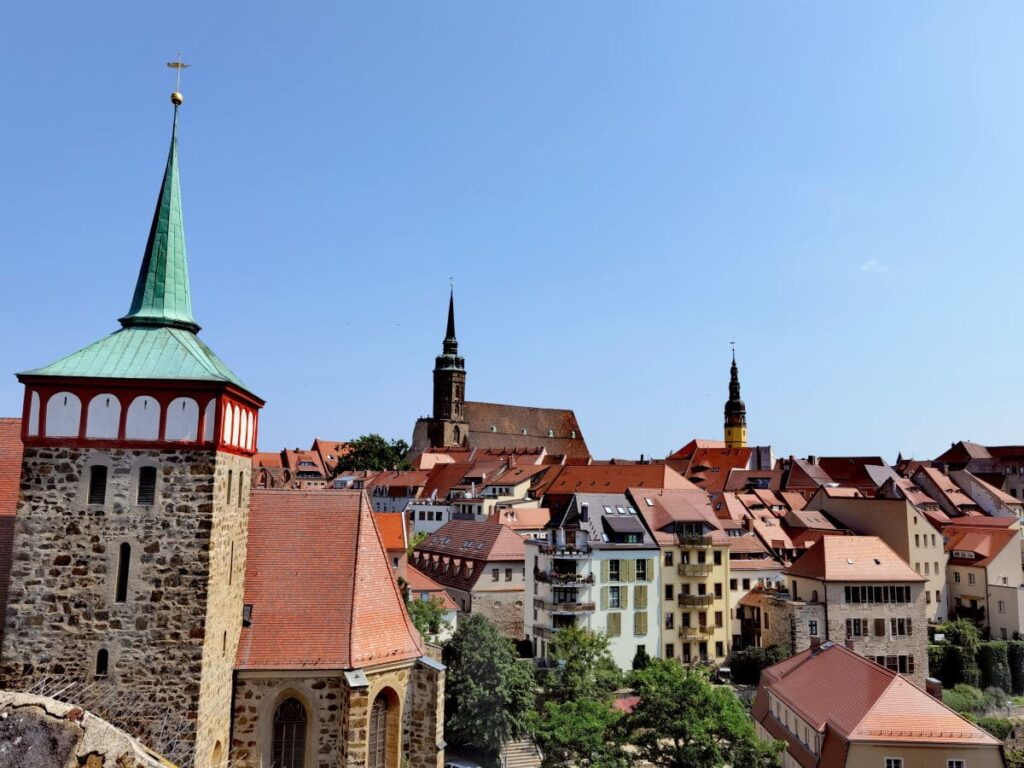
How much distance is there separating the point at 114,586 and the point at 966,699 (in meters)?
52.2

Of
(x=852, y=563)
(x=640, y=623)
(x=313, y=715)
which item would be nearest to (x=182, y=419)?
(x=313, y=715)

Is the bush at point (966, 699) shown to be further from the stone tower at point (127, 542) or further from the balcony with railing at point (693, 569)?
the stone tower at point (127, 542)

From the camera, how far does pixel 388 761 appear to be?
61.7 ft

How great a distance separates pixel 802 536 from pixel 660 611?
19.0 m

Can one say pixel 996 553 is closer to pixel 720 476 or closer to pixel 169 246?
pixel 720 476

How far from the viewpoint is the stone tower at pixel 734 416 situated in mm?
133375

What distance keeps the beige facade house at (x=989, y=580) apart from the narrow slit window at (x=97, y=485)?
206 ft

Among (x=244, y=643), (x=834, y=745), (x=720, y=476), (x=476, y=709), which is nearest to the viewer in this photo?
(x=244, y=643)

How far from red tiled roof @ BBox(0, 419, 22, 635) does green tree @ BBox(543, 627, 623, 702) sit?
2528cm

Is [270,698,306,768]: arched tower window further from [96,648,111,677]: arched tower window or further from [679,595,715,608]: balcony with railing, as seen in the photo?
[679,595,715,608]: balcony with railing

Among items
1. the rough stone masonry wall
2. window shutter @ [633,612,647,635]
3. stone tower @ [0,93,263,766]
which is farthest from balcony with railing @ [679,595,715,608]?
the rough stone masonry wall

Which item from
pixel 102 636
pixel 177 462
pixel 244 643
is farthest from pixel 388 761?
pixel 177 462

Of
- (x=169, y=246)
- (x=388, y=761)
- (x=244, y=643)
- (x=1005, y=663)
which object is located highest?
(x=169, y=246)

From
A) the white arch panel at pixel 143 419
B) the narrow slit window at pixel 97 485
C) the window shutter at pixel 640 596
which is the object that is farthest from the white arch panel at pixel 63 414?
the window shutter at pixel 640 596
